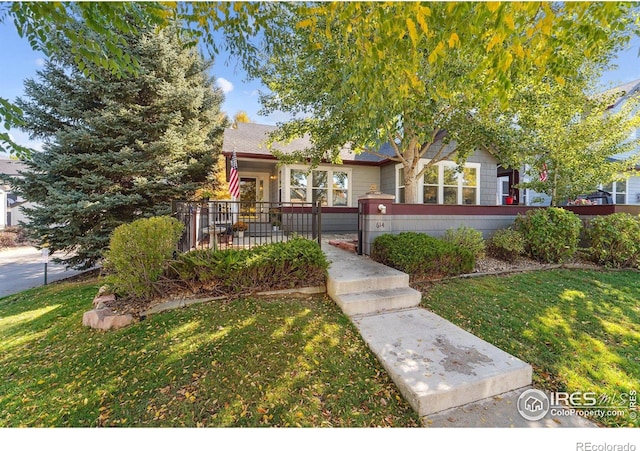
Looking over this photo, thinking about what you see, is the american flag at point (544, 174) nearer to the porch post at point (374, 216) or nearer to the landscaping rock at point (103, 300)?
the porch post at point (374, 216)

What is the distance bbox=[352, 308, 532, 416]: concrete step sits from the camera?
2.22 m

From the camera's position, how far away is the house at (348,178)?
9.49 m

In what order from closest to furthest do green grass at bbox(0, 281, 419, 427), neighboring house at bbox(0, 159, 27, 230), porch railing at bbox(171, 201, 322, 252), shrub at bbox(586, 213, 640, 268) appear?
1. green grass at bbox(0, 281, 419, 427)
2. porch railing at bbox(171, 201, 322, 252)
3. shrub at bbox(586, 213, 640, 268)
4. neighboring house at bbox(0, 159, 27, 230)

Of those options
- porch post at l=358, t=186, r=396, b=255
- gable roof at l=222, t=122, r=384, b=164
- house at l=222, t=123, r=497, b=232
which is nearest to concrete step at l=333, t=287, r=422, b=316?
porch post at l=358, t=186, r=396, b=255

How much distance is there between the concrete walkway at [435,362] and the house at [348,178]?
6.15 meters

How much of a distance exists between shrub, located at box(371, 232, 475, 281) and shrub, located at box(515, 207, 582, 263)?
7.21 ft

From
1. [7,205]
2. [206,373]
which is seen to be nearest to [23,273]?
[206,373]

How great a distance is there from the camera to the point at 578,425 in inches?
82.4

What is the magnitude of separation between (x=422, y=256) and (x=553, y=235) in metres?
3.66

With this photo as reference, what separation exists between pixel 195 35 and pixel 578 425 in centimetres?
535

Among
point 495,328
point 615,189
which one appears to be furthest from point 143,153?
point 615,189

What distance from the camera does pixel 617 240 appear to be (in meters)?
5.80

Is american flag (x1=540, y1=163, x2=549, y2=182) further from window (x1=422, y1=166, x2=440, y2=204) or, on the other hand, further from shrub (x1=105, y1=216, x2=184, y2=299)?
shrub (x1=105, y1=216, x2=184, y2=299)

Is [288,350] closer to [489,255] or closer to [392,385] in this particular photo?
[392,385]
